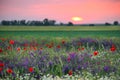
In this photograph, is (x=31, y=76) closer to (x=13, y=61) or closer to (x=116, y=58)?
(x=13, y=61)

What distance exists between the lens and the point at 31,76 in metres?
7.18

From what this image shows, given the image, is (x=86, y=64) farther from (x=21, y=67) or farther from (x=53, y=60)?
(x=21, y=67)

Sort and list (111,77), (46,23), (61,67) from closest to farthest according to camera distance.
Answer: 1. (111,77)
2. (61,67)
3. (46,23)

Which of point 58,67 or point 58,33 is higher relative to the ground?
point 58,67

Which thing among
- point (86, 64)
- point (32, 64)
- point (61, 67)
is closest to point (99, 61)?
point (86, 64)

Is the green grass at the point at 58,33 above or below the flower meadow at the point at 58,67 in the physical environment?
below

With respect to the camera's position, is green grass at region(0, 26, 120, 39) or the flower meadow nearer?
the flower meadow

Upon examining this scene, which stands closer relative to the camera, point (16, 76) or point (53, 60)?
point (16, 76)

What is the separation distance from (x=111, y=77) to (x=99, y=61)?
1.24 m

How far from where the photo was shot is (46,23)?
16.2 m

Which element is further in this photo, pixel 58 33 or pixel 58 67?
pixel 58 33

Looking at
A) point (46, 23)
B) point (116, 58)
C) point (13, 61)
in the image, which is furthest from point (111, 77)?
point (46, 23)

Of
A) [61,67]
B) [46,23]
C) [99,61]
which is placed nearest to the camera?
[61,67]

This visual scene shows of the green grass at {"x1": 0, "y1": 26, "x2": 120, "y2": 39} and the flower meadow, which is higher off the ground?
the flower meadow
